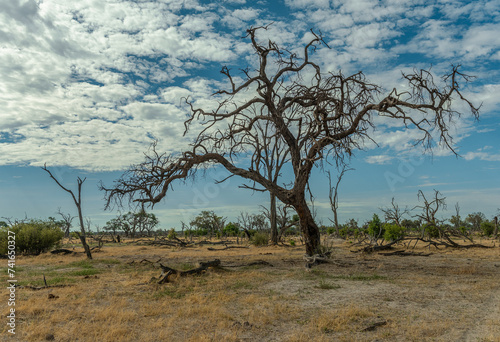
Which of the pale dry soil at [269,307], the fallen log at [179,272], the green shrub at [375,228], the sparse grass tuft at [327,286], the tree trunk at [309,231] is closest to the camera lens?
the pale dry soil at [269,307]

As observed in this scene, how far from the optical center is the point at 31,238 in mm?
22906

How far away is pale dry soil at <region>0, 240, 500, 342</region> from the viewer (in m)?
5.80

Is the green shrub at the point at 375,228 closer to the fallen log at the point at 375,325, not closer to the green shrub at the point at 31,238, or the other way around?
the fallen log at the point at 375,325

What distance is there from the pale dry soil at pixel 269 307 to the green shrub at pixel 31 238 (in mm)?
12455

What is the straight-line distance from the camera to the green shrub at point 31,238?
881 inches

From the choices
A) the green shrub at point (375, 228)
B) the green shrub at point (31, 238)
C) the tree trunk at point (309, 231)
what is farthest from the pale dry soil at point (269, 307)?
the green shrub at point (375, 228)

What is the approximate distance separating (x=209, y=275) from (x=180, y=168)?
5.14 metres

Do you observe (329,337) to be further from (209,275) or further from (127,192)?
(127,192)

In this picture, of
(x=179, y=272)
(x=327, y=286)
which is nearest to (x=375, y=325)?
(x=327, y=286)

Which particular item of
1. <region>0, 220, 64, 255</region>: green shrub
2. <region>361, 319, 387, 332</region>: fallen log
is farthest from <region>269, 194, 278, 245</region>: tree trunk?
<region>361, 319, 387, 332</region>: fallen log

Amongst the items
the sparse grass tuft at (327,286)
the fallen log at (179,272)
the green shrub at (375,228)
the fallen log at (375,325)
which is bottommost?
the fallen log at (375,325)

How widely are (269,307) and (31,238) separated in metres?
21.7

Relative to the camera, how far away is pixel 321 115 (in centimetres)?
1474

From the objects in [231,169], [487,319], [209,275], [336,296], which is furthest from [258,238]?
[487,319]
